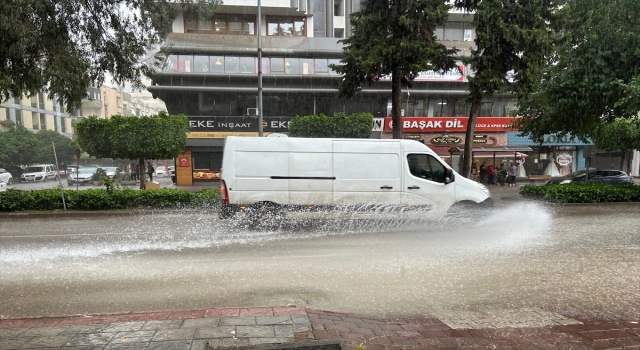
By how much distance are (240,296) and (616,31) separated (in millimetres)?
15121

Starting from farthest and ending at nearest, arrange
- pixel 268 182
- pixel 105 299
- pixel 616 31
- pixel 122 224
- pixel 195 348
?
pixel 616 31 → pixel 122 224 → pixel 268 182 → pixel 105 299 → pixel 195 348

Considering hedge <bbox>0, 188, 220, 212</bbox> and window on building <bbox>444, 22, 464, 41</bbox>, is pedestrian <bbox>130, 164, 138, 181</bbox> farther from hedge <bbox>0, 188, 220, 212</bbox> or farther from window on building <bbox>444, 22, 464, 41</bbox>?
window on building <bbox>444, 22, 464, 41</bbox>

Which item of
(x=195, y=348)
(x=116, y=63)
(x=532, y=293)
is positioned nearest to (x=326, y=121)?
(x=116, y=63)

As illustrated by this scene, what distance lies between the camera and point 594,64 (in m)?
13.3

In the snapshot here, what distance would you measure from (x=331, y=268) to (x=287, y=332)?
262cm

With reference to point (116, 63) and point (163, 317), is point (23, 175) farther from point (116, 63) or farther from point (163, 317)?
point (163, 317)

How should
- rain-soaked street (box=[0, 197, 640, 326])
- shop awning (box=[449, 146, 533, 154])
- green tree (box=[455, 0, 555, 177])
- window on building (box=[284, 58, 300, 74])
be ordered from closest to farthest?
rain-soaked street (box=[0, 197, 640, 326])
green tree (box=[455, 0, 555, 177])
window on building (box=[284, 58, 300, 74])
shop awning (box=[449, 146, 533, 154])

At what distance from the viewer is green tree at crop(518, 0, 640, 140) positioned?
12.8m

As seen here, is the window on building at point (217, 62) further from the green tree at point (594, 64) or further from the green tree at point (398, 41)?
the green tree at point (594, 64)

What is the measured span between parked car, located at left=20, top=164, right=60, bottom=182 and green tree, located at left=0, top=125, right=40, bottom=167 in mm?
988

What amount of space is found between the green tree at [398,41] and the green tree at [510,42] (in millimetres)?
1218

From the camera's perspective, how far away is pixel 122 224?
33.9 ft

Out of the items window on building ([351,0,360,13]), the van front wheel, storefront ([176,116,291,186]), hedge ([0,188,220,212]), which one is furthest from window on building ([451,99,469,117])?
the van front wheel

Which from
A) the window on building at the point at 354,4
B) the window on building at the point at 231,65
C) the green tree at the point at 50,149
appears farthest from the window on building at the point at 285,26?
the green tree at the point at 50,149
